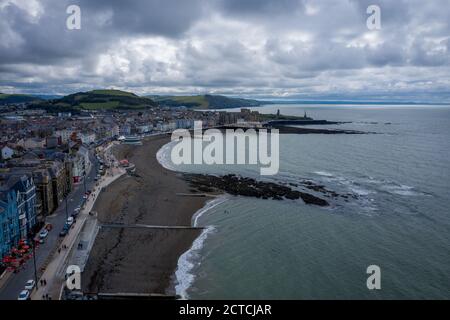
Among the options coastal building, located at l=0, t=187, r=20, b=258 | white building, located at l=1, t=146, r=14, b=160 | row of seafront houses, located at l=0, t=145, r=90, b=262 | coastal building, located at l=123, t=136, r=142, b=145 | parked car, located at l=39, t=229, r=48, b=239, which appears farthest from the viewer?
coastal building, located at l=123, t=136, r=142, b=145

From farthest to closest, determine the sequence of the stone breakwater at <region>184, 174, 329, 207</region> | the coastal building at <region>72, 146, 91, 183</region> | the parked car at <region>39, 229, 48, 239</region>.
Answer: the coastal building at <region>72, 146, 91, 183</region>
the stone breakwater at <region>184, 174, 329, 207</region>
the parked car at <region>39, 229, 48, 239</region>

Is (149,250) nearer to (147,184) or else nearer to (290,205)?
(290,205)

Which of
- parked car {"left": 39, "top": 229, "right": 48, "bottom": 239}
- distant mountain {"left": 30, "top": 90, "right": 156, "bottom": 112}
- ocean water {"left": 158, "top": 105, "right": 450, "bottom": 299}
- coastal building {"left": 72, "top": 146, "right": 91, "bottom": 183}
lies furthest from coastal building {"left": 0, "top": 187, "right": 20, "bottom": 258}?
distant mountain {"left": 30, "top": 90, "right": 156, "bottom": 112}

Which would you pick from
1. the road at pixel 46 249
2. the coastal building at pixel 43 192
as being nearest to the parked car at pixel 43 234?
the road at pixel 46 249

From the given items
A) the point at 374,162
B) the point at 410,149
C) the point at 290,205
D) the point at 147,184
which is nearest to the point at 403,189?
the point at 290,205

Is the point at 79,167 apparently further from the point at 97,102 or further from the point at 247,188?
the point at 97,102

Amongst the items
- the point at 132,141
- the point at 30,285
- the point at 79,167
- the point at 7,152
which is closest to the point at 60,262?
the point at 30,285

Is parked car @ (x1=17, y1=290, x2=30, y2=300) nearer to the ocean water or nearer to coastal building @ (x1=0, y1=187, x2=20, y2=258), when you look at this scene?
coastal building @ (x1=0, y1=187, x2=20, y2=258)

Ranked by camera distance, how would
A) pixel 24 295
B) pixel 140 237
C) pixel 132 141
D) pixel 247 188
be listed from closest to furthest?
1. pixel 24 295
2. pixel 140 237
3. pixel 247 188
4. pixel 132 141
